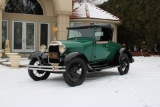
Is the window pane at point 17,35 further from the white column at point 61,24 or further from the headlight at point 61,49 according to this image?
the headlight at point 61,49

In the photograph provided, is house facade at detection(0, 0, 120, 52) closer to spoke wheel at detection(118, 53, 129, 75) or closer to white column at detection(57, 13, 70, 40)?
white column at detection(57, 13, 70, 40)

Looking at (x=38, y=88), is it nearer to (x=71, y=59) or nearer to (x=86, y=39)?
(x=71, y=59)

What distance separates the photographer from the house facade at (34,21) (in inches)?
704

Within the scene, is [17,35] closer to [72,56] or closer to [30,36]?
[30,36]

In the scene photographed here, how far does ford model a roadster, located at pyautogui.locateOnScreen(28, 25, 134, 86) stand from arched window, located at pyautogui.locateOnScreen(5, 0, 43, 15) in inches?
372

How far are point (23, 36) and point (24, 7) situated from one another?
6.81ft

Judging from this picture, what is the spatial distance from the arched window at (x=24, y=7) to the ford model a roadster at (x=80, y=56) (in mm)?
9451

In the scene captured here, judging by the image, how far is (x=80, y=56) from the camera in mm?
8023

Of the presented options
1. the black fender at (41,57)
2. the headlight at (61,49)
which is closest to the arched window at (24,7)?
the black fender at (41,57)

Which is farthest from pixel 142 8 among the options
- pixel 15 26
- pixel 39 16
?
pixel 15 26

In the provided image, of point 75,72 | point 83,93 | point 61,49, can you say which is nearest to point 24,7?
point 61,49

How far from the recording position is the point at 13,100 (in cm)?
600

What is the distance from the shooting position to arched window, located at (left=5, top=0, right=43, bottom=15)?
59.0ft

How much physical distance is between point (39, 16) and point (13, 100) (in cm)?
1360
